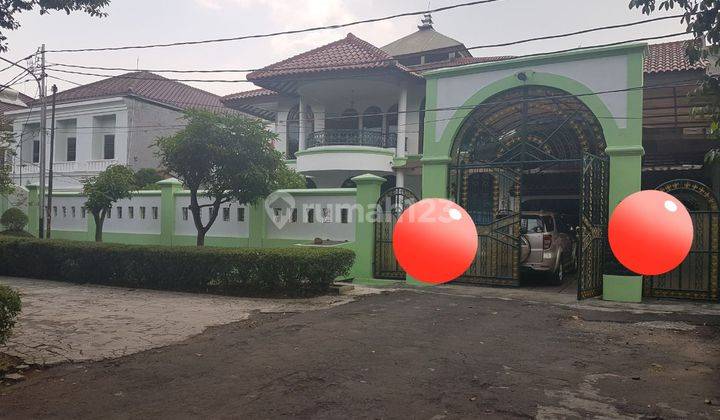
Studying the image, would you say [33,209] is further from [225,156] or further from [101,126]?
[225,156]

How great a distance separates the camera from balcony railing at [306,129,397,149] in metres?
18.4

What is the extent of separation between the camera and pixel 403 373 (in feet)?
16.9

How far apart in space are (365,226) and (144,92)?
63.6 ft

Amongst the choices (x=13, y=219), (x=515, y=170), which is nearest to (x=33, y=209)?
(x=13, y=219)

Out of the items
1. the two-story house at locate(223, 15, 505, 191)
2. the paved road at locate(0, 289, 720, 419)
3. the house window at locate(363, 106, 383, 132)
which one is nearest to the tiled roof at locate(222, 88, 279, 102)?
the two-story house at locate(223, 15, 505, 191)

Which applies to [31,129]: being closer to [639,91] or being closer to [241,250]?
[241,250]

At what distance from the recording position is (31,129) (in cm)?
2831

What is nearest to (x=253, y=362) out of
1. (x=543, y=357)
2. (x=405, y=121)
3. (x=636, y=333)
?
(x=543, y=357)

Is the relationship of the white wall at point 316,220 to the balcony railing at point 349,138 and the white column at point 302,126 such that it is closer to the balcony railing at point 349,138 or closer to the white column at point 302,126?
the balcony railing at point 349,138

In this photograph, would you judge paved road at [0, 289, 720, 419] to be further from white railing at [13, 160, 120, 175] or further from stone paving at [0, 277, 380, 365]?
white railing at [13, 160, 120, 175]

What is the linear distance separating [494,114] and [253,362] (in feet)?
27.3

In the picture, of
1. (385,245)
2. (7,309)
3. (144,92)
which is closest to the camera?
(7,309)

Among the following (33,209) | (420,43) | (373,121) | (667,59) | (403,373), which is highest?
(420,43)

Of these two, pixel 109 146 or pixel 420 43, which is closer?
pixel 420 43
